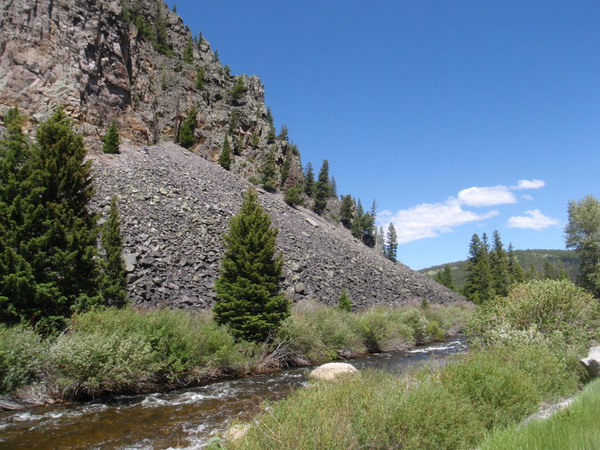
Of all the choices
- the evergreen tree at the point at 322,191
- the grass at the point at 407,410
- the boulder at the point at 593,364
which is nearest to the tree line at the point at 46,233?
the grass at the point at 407,410

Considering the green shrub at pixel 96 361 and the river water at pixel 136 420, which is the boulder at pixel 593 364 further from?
the green shrub at pixel 96 361

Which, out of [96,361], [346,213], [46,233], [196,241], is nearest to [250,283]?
[96,361]

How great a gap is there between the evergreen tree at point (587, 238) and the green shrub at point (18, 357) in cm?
3955

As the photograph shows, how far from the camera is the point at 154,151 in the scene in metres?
46.0

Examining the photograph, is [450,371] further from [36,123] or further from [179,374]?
[36,123]

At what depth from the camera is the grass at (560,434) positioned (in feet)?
13.9

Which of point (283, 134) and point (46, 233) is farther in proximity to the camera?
point (283, 134)

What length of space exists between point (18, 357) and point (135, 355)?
3400 millimetres

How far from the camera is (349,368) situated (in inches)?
557

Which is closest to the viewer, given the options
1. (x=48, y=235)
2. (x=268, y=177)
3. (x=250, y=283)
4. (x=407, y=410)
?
(x=407, y=410)

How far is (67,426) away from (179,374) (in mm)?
4958

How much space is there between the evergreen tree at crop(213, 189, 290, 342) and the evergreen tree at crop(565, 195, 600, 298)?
97.1ft

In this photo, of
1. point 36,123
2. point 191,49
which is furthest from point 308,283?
point 191,49

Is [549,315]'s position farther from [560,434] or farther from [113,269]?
[113,269]
